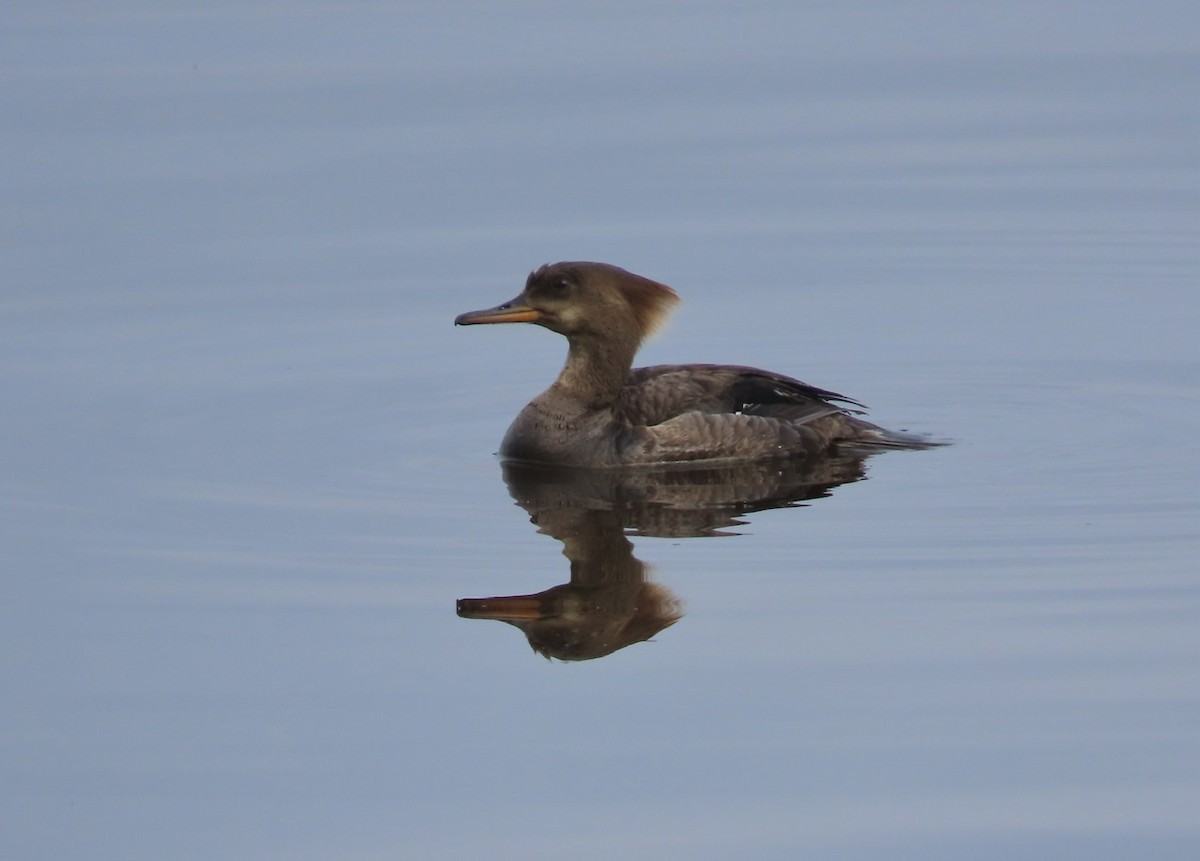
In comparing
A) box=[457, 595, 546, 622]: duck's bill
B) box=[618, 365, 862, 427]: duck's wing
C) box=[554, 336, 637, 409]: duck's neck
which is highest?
box=[554, 336, 637, 409]: duck's neck

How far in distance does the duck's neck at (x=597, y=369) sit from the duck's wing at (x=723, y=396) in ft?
0.36

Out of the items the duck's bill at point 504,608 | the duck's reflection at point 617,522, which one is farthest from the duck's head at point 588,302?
A: the duck's bill at point 504,608

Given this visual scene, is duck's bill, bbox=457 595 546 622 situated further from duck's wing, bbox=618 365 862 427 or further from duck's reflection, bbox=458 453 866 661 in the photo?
duck's wing, bbox=618 365 862 427

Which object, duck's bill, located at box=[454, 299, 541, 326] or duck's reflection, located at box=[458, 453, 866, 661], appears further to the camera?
duck's bill, located at box=[454, 299, 541, 326]

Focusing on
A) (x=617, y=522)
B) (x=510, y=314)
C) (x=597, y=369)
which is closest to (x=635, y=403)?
(x=597, y=369)

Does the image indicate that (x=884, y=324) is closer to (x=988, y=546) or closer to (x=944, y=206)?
(x=944, y=206)

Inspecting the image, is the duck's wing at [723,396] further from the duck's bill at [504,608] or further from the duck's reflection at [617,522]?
the duck's bill at [504,608]

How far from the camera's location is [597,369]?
12.0m

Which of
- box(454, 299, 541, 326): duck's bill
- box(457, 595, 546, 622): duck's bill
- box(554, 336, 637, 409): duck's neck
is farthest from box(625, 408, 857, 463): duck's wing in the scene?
box(457, 595, 546, 622): duck's bill

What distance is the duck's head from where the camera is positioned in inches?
463

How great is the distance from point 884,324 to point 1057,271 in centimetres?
149

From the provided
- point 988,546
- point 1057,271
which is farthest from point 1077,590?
point 1057,271

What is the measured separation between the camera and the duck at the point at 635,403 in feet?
38.3

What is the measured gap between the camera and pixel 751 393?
11789mm
